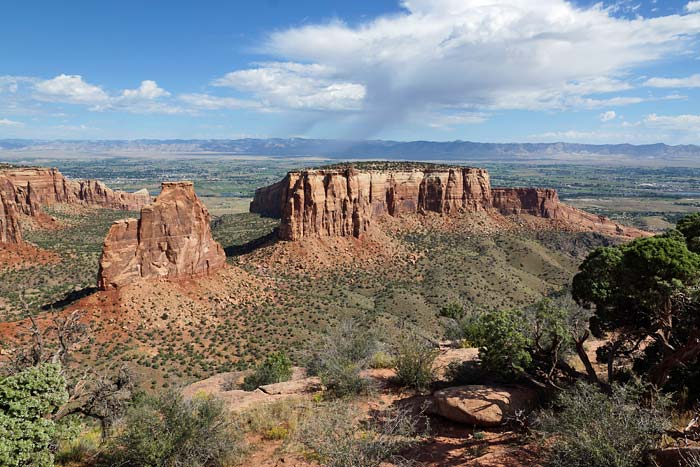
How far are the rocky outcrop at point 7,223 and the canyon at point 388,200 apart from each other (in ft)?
126

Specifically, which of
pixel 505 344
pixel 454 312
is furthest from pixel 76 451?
pixel 454 312

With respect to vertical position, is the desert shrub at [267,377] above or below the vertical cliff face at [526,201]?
below

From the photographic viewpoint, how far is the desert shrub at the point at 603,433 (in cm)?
1048

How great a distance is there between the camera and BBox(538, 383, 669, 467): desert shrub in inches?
412

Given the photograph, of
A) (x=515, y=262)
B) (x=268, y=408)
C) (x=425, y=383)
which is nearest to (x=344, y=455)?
(x=268, y=408)

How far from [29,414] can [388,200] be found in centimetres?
7929

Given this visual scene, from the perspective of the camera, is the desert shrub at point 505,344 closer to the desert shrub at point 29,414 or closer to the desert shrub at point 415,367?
the desert shrub at point 415,367

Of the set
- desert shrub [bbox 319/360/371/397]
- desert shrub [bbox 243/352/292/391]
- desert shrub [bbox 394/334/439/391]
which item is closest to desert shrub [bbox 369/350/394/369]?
desert shrub [bbox 394/334/439/391]

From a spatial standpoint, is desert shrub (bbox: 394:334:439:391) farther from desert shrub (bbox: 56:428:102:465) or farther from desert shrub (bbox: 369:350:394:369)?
desert shrub (bbox: 56:428:102:465)

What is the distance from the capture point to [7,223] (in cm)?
6159

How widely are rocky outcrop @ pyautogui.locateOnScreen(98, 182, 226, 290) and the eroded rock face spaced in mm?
20794

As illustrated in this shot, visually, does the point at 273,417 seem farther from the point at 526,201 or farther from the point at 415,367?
the point at 526,201

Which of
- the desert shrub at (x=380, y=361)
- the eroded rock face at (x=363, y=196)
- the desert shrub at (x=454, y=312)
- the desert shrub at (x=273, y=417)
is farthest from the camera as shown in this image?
the eroded rock face at (x=363, y=196)

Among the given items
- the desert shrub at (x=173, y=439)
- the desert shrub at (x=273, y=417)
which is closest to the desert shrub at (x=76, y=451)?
the desert shrub at (x=173, y=439)
